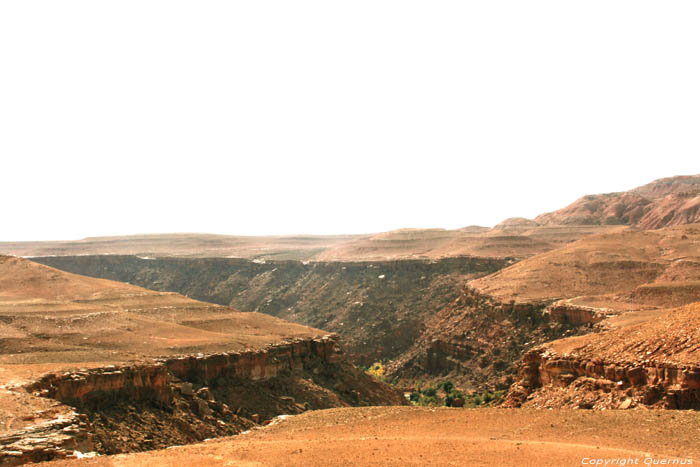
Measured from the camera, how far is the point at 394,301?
61688 mm

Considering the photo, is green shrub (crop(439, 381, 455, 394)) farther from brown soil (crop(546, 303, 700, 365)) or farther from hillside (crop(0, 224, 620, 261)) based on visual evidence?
hillside (crop(0, 224, 620, 261))

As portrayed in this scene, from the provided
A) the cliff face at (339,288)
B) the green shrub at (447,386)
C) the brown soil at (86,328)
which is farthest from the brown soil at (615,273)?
the brown soil at (86,328)

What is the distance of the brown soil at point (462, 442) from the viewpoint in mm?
14188

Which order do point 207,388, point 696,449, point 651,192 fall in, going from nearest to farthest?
point 696,449 < point 207,388 < point 651,192

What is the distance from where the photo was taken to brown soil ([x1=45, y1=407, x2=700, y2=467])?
14.2 m

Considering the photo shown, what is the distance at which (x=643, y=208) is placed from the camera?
108 m

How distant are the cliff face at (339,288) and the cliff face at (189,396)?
62.2 ft

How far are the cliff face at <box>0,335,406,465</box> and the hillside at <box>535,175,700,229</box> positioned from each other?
222 feet

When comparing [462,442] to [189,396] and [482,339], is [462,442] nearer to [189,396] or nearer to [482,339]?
[189,396]

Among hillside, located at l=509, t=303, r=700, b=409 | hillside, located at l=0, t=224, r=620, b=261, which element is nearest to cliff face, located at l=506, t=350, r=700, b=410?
hillside, located at l=509, t=303, r=700, b=409

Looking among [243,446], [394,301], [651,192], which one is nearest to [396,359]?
[394,301]

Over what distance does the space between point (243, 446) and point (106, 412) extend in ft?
23.8

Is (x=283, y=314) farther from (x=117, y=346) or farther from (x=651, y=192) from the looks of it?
(x=651, y=192)

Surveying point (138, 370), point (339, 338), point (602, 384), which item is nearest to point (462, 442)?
point (602, 384)
